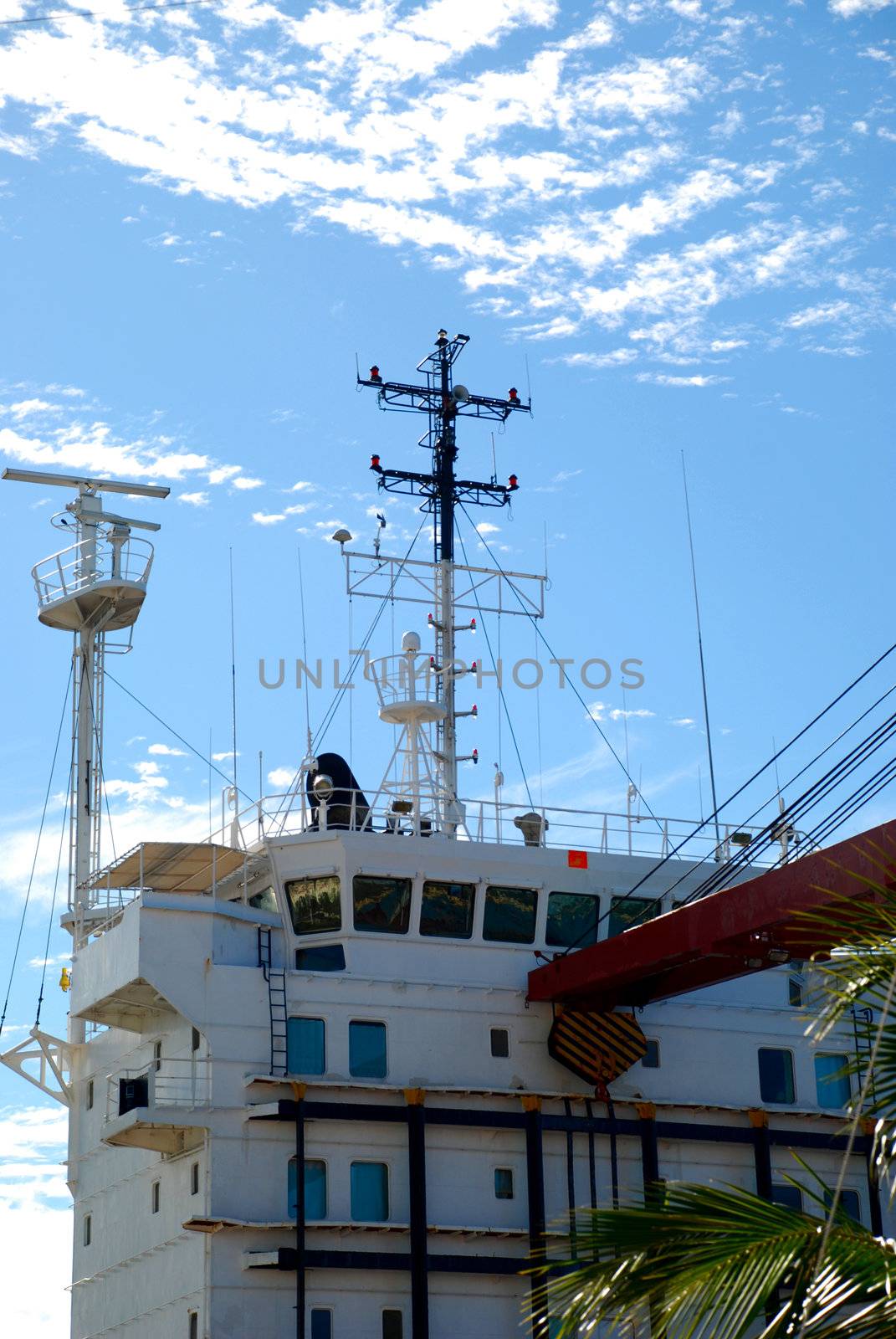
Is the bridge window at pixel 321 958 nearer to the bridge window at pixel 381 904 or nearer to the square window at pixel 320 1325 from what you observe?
the bridge window at pixel 381 904

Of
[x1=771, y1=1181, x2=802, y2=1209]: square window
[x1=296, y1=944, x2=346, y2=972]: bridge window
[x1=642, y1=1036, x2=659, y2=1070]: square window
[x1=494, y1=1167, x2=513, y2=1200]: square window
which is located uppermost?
[x1=296, y1=944, x2=346, y2=972]: bridge window

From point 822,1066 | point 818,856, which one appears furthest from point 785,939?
point 822,1066

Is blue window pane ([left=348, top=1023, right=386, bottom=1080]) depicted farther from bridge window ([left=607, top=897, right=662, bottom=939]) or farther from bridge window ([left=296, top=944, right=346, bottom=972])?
bridge window ([left=607, top=897, right=662, bottom=939])

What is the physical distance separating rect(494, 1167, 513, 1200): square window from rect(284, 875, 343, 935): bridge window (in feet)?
17.2

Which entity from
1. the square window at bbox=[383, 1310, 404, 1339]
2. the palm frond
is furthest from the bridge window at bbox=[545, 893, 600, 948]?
the palm frond

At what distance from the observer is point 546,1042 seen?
1324 inches

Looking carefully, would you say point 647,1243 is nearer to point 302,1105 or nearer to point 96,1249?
point 302,1105

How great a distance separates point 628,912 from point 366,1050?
6114 mm

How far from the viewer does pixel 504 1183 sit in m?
32.4


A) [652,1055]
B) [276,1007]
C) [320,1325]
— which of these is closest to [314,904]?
[276,1007]

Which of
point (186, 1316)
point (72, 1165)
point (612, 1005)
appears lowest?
point (186, 1316)

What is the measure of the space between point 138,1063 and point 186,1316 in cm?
556

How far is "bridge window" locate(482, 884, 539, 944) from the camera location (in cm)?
3409

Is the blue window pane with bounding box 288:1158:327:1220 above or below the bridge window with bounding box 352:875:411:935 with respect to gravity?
below
